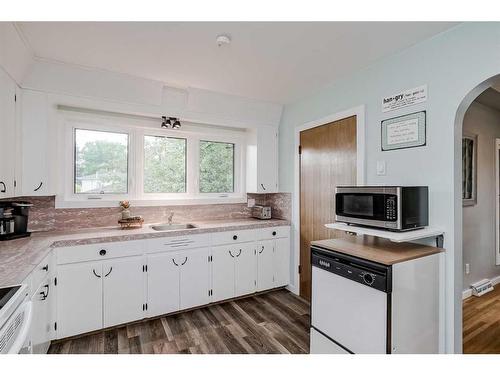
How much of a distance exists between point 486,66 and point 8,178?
3263 millimetres

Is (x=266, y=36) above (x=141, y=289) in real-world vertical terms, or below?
above

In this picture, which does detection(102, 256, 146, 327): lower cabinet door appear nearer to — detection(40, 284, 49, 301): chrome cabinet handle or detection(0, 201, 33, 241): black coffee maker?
detection(40, 284, 49, 301): chrome cabinet handle

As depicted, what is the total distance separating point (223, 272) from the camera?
2.76m

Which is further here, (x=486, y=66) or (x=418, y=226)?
(x=418, y=226)

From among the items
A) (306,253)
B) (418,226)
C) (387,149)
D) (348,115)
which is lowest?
(306,253)

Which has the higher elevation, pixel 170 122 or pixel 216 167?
pixel 170 122

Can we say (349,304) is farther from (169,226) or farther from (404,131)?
(169,226)

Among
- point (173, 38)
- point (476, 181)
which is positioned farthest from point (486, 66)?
point (476, 181)

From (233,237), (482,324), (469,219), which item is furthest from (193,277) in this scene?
(469,219)

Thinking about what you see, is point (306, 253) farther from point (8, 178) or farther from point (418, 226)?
point (8, 178)

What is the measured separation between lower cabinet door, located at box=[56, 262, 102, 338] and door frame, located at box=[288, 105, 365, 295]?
2053 millimetres

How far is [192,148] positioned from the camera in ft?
10.5

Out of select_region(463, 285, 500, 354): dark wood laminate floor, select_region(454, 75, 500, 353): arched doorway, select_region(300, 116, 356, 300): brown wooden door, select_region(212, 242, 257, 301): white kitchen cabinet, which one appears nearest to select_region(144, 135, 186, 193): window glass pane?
select_region(212, 242, 257, 301): white kitchen cabinet

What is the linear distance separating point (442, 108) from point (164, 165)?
2.69 m
